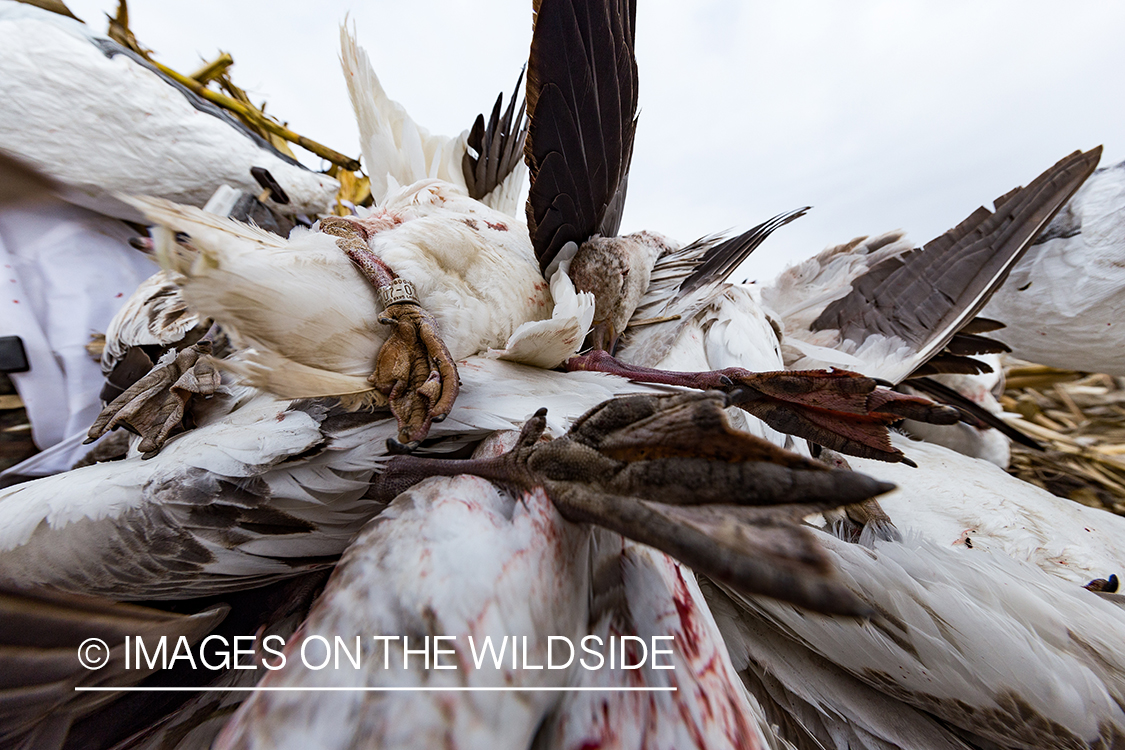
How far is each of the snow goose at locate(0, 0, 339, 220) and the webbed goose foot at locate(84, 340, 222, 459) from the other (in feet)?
1.70

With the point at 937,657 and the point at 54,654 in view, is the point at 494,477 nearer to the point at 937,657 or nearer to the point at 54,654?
the point at 54,654

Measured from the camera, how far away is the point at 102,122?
0.82 meters

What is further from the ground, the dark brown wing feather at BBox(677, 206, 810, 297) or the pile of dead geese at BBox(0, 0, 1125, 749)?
the dark brown wing feather at BBox(677, 206, 810, 297)

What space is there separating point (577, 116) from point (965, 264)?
0.85 meters

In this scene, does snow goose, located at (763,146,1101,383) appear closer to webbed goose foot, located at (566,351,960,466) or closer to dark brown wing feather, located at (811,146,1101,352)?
dark brown wing feather, located at (811,146,1101,352)

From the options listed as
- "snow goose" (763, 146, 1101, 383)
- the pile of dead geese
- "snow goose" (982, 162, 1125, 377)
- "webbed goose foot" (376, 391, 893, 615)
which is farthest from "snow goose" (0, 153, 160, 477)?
"snow goose" (982, 162, 1125, 377)

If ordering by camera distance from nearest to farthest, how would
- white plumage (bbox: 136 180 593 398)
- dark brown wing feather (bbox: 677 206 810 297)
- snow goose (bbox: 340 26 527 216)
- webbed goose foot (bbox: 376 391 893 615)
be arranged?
webbed goose foot (bbox: 376 391 893 615) → white plumage (bbox: 136 180 593 398) → dark brown wing feather (bbox: 677 206 810 297) → snow goose (bbox: 340 26 527 216)

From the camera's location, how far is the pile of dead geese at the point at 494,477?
0.29 metres

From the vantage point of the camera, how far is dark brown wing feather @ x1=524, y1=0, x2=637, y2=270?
1.74ft

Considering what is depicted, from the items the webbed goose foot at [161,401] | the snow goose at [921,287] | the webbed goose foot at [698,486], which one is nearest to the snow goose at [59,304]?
the webbed goose foot at [161,401]

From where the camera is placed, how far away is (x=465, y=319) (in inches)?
22.2

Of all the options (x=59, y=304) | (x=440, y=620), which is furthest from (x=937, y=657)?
(x=59, y=304)

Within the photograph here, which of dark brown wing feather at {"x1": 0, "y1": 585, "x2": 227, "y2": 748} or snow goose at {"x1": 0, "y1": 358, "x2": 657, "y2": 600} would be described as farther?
snow goose at {"x1": 0, "y1": 358, "x2": 657, "y2": 600}

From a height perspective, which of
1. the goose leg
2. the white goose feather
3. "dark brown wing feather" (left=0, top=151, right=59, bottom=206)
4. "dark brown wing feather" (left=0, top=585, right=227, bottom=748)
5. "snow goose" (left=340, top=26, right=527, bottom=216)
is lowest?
"dark brown wing feather" (left=0, top=585, right=227, bottom=748)
